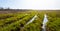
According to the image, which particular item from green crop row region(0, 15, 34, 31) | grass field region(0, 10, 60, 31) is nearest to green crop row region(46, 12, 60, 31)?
grass field region(0, 10, 60, 31)

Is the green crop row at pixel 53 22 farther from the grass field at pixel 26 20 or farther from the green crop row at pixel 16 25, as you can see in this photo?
the green crop row at pixel 16 25

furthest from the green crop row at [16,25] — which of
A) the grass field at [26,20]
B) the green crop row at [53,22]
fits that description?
the green crop row at [53,22]

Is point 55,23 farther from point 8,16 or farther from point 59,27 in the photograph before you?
point 8,16

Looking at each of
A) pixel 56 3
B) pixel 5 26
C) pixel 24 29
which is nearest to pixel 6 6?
pixel 5 26

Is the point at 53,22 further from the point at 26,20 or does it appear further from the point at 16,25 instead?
the point at 16,25

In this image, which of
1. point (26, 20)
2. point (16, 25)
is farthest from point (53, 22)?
point (16, 25)

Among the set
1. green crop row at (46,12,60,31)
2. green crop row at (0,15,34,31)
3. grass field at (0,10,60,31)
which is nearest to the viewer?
green crop row at (0,15,34,31)

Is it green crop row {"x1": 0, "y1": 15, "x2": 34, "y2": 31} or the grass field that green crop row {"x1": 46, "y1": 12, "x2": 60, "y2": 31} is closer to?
the grass field

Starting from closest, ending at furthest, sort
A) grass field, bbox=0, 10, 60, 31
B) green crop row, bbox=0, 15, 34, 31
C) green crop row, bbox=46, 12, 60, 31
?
green crop row, bbox=0, 15, 34, 31 → grass field, bbox=0, 10, 60, 31 → green crop row, bbox=46, 12, 60, 31
